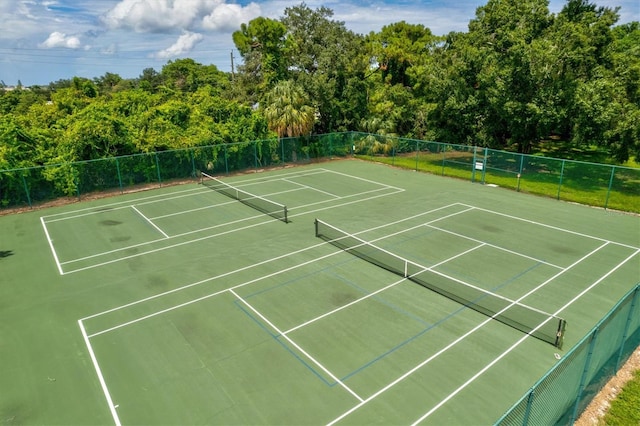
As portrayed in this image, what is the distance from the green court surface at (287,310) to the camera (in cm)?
862

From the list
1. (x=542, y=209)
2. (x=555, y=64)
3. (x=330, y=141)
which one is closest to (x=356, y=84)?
(x=330, y=141)

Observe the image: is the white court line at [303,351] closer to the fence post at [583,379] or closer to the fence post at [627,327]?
the fence post at [583,379]

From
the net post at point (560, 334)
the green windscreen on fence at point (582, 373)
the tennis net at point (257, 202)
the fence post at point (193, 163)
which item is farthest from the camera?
the fence post at point (193, 163)

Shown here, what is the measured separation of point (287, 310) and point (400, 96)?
32358mm

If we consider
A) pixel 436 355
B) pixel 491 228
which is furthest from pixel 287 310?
pixel 491 228

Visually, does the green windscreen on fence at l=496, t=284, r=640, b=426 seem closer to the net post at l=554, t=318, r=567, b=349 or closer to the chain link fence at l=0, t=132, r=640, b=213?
the net post at l=554, t=318, r=567, b=349

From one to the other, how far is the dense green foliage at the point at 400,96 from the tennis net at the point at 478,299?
1852cm

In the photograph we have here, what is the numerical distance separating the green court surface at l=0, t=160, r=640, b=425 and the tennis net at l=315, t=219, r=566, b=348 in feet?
0.39

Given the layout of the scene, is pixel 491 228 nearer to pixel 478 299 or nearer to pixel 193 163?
pixel 478 299

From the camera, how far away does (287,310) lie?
11867 mm

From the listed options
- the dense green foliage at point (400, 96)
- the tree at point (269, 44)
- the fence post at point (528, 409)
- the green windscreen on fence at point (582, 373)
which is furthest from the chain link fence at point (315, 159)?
the fence post at point (528, 409)

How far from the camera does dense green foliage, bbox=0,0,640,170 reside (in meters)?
25.4

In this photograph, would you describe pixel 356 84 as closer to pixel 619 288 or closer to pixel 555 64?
pixel 555 64

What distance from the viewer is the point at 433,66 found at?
34094 mm
